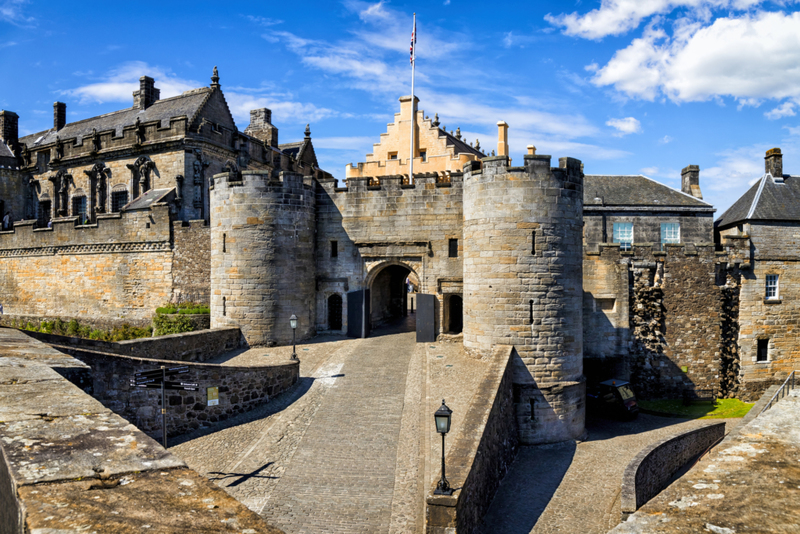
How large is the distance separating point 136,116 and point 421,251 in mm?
20539

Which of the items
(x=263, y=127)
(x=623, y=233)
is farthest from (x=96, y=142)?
(x=623, y=233)

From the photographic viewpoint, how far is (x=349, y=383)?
50.2 feet

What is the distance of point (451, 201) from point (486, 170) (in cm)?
329

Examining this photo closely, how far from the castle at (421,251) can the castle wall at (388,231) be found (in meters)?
0.06

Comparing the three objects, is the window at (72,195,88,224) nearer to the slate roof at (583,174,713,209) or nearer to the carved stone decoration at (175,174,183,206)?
the carved stone decoration at (175,174,183,206)

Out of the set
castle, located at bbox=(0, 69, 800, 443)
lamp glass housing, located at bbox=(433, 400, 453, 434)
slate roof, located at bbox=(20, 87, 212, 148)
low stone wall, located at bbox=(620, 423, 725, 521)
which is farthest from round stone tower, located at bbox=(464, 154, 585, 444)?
slate roof, located at bbox=(20, 87, 212, 148)

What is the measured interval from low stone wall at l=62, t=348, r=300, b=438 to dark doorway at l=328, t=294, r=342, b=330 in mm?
6684

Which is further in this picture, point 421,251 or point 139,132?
point 139,132

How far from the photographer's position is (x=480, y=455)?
10.6 metres

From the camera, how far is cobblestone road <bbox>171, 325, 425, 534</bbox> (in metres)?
9.07

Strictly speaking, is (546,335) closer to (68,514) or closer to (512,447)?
(512,447)

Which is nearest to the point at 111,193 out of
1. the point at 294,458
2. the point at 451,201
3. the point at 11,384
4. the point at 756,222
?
the point at 451,201

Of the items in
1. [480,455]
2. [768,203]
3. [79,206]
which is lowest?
[480,455]

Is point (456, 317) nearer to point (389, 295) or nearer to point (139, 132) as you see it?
point (389, 295)
